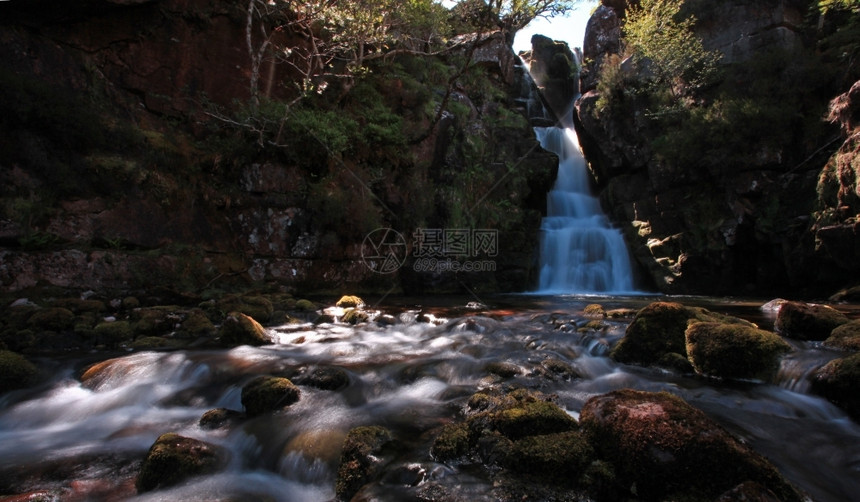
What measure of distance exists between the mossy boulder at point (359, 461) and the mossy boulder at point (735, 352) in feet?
13.3

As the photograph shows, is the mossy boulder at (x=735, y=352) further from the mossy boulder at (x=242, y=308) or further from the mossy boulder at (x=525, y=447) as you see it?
the mossy boulder at (x=242, y=308)

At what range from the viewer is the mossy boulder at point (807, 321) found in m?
5.95

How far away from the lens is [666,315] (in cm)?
573

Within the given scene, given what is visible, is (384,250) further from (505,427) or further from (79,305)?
(505,427)

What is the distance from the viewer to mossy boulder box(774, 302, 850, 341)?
5949 mm

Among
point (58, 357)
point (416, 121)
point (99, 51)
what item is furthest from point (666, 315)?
point (99, 51)

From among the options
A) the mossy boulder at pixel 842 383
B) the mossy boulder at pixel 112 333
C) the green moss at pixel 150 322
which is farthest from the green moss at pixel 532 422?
the green moss at pixel 150 322

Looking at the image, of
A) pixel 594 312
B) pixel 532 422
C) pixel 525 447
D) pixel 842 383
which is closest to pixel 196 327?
pixel 532 422

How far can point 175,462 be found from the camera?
3.14m

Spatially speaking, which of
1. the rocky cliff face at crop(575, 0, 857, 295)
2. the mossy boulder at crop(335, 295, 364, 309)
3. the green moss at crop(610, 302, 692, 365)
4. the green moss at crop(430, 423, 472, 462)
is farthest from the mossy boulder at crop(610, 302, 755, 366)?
the rocky cliff face at crop(575, 0, 857, 295)

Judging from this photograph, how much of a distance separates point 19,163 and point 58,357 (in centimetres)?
568

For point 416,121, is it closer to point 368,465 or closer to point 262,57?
point 262,57

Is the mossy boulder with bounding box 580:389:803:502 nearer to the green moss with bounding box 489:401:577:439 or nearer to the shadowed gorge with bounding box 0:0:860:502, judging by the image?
the shadowed gorge with bounding box 0:0:860:502
